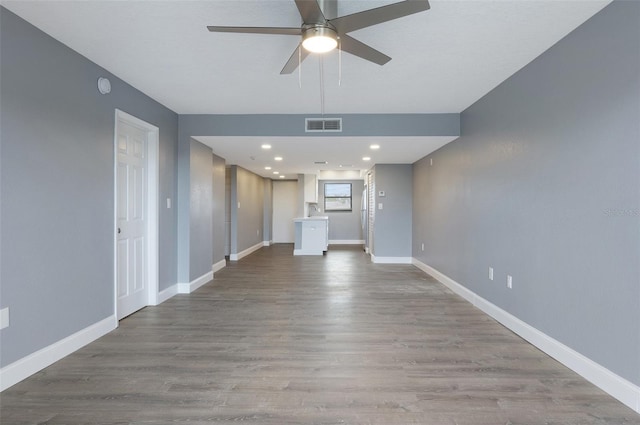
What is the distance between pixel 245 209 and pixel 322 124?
4517 mm

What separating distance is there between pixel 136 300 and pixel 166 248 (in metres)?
0.73

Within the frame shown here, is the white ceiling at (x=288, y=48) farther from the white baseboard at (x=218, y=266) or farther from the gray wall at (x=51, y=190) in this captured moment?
the white baseboard at (x=218, y=266)

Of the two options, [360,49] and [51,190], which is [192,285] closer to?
[51,190]

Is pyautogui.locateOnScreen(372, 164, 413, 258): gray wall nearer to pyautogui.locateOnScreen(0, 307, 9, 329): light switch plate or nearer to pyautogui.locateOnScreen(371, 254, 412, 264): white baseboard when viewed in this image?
pyautogui.locateOnScreen(371, 254, 412, 264): white baseboard

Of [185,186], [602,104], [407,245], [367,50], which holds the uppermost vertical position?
[367,50]

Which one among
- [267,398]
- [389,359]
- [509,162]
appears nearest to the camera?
[267,398]

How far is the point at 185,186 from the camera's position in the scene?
446 centimetres

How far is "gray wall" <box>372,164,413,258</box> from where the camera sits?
7023mm

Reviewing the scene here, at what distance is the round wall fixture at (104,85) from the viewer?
9.68 ft

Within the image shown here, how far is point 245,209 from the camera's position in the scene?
27.4ft

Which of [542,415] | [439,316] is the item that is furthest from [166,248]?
[542,415]

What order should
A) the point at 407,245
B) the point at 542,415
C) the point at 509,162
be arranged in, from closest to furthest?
the point at 542,415
the point at 509,162
the point at 407,245

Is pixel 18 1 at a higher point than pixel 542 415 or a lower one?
higher

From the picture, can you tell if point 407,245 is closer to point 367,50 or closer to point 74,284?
point 367,50
